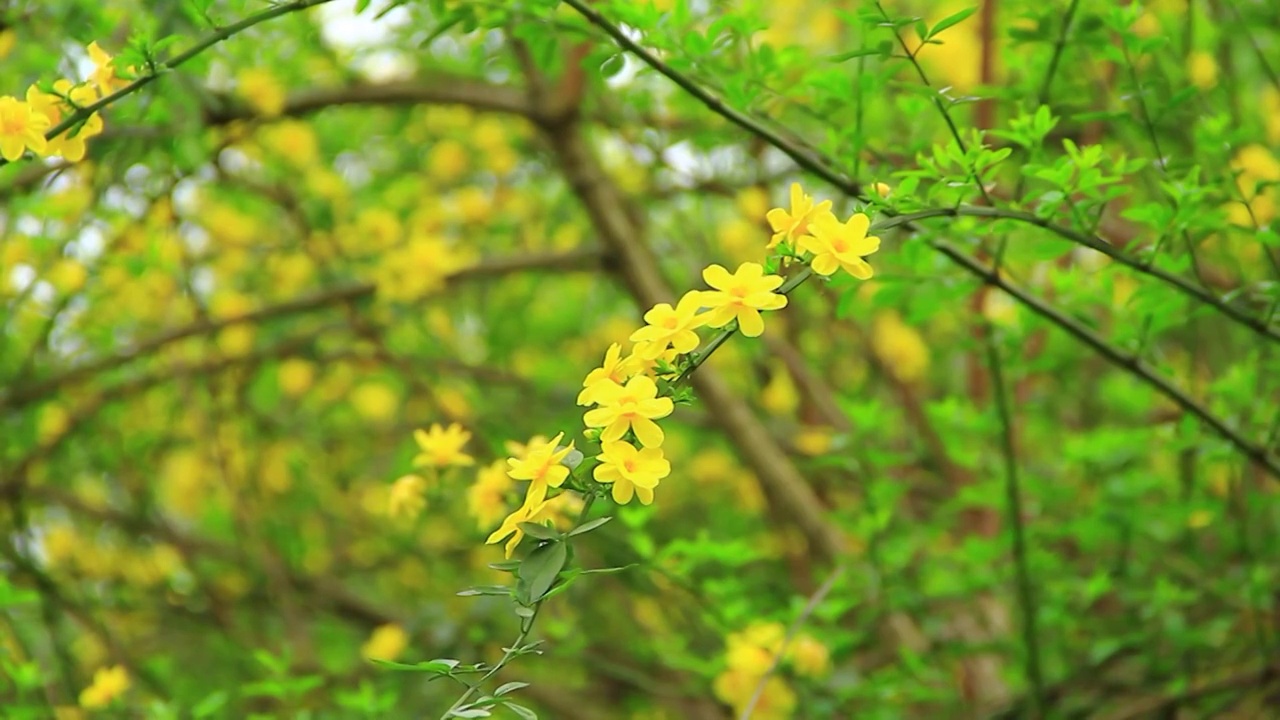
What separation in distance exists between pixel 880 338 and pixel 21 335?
6.29 ft

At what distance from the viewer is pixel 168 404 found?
9.27 ft

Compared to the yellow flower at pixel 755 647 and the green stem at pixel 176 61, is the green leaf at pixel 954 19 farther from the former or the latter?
the yellow flower at pixel 755 647

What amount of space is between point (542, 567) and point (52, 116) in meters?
0.63

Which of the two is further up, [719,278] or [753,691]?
[719,278]

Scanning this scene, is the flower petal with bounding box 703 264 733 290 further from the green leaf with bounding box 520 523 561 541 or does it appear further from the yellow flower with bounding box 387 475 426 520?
the yellow flower with bounding box 387 475 426 520

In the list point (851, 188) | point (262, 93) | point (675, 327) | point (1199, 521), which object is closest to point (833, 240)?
point (675, 327)

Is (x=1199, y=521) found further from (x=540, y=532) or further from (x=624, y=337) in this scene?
(x=540, y=532)

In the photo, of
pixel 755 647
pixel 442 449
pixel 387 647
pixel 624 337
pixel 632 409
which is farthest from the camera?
pixel 624 337

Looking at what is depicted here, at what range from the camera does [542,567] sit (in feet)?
3.02

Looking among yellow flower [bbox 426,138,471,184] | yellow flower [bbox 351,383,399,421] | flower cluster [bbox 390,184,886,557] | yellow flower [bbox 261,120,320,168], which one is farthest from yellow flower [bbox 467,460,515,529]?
yellow flower [bbox 351,383,399,421]

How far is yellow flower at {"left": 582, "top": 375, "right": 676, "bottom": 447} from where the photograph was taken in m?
0.88

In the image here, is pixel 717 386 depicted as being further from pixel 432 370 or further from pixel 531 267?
pixel 432 370

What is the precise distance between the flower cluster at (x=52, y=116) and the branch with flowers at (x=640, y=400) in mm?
535

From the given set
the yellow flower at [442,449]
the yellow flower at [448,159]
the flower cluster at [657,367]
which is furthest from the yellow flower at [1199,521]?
the yellow flower at [448,159]
